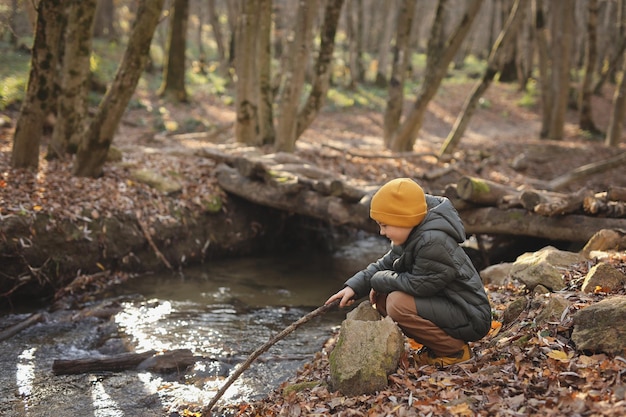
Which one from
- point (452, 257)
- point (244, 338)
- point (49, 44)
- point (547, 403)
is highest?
point (49, 44)

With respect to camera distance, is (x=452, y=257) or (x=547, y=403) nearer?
(x=547, y=403)

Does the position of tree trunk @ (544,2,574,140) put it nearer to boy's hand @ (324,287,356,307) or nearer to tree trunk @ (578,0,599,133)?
tree trunk @ (578,0,599,133)

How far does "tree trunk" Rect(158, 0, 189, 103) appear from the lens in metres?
18.8

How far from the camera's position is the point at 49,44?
801 cm

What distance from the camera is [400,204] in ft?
12.7

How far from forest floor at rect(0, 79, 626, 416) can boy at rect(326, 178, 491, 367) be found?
0.72 feet

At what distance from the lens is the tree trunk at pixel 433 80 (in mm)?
12242

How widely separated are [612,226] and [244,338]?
4722 mm

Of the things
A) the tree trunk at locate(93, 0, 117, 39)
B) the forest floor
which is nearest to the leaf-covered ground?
the forest floor

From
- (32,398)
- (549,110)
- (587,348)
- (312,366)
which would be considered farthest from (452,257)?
(549,110)

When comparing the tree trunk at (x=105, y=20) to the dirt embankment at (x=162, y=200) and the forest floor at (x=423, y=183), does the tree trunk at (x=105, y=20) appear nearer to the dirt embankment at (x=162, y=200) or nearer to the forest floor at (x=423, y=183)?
the forest floor at (x=423, y=183)

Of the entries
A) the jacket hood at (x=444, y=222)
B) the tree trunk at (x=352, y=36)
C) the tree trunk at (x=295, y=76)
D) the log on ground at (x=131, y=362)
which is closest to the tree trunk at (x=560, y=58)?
the tree trunk at (x=295, y=76)

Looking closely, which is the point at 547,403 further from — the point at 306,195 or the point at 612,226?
the point at 306,195

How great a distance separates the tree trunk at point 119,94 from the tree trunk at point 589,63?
47.1ft
